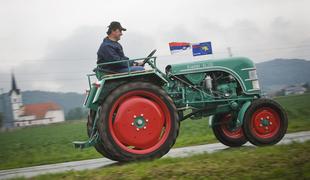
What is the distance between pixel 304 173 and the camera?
386 cm

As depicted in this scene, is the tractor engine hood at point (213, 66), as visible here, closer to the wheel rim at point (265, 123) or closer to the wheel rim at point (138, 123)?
the wheel rim at point (265, 123)

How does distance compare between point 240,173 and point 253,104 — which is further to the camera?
point 253,104

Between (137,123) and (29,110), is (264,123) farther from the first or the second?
(29,110)

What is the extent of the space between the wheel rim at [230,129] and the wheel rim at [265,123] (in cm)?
90

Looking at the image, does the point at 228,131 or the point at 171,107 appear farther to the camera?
the point at 228,131

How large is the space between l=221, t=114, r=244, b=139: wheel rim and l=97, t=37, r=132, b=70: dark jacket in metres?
2.58

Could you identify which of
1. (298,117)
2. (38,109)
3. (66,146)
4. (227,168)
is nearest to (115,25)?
(227,168)

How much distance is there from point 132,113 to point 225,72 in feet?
8.17

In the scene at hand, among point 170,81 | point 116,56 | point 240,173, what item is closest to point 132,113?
point 116,56

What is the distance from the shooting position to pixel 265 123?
6691mm

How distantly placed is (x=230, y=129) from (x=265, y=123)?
1020mm

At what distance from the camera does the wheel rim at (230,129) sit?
7.54 meters

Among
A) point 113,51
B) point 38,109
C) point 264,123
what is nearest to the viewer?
point 113,51

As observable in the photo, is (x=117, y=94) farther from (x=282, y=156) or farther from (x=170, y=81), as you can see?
(x=282, y=156)
